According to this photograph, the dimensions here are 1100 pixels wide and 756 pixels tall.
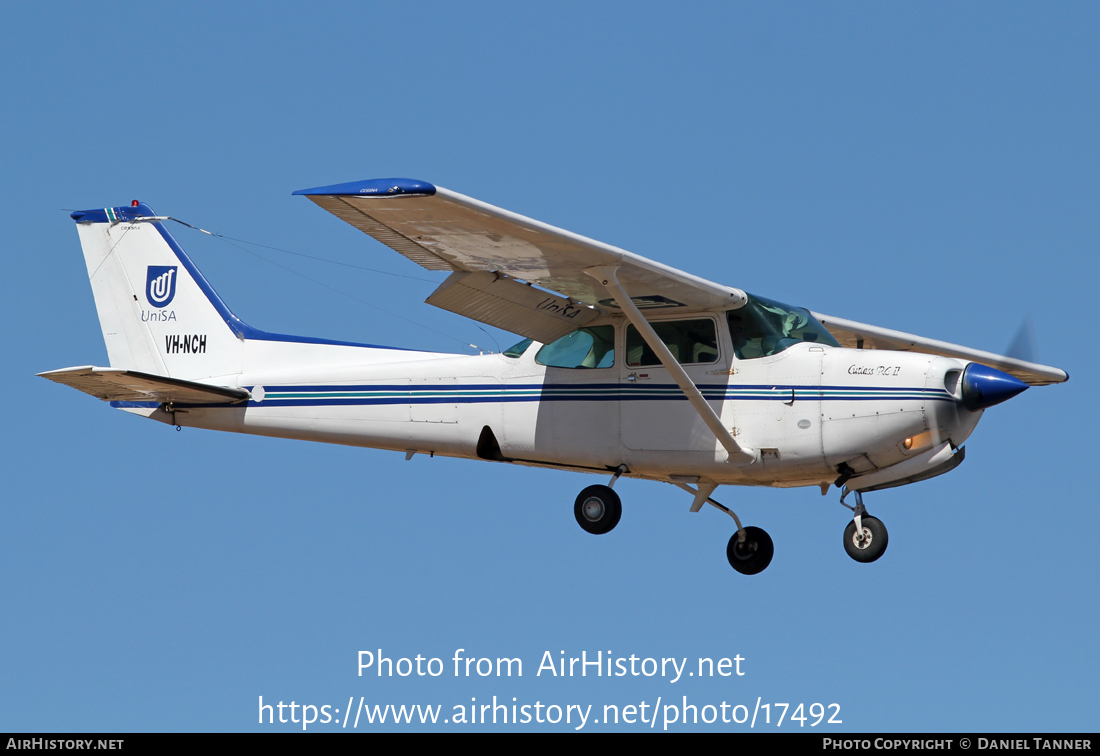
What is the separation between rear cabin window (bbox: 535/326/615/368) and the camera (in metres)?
15.3

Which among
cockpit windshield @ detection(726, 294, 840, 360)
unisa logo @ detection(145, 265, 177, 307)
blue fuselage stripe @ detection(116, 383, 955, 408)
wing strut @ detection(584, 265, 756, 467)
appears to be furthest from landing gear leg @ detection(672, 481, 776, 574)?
unisa logo @ detection(145, 265, 177, 307)

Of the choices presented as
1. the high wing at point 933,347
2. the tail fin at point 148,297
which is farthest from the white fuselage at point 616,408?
the high wing at point 933,347

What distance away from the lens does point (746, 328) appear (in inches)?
582

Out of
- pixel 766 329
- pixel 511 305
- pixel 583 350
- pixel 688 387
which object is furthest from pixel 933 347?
pixel 511 305

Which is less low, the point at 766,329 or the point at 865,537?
the point at 766,329

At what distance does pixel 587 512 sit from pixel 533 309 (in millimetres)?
2158

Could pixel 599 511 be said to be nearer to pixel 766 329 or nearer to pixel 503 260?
pixel 766 329

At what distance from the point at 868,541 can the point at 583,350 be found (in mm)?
3472

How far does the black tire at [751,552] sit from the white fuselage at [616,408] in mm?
1009

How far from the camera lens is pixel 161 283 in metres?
18.0

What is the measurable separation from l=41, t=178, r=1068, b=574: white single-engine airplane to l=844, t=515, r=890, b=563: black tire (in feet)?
0.05

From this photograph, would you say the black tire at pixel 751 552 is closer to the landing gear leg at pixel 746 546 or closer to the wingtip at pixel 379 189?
the landing gear leg at pixel 746 546

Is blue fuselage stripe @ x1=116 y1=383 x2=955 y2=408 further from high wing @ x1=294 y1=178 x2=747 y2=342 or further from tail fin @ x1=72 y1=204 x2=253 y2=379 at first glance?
tail fin @ x1=72 y1=204 x2=253 y2=379
